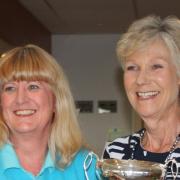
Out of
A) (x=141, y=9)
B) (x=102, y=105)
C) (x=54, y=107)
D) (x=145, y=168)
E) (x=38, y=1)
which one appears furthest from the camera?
(x=102, y=105)

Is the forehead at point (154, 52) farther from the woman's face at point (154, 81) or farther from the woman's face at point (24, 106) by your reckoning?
the woman's face at point (24, 106)

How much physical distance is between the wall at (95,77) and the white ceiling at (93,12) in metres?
0.30

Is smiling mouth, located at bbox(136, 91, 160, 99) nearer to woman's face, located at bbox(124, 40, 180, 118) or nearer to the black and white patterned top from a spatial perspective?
woman's face, located at bbox(124, 40, 180, 118)

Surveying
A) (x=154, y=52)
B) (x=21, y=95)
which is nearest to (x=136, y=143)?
(x=154, y=52)

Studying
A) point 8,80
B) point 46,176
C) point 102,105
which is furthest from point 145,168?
point 102,105

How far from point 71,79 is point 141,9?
1613 mm

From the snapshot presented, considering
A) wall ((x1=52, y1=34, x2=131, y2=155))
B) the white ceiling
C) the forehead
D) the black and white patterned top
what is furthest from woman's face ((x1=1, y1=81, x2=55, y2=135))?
wall ((x1=52, y1=34, x2=131, y2=155))

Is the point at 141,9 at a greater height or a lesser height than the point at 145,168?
greater

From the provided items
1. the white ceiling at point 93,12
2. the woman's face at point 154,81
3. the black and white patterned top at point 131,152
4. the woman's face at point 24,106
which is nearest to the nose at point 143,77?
the woman's face at point 154,81

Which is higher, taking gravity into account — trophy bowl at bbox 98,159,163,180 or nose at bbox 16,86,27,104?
nose at bbox 16,86,27,104

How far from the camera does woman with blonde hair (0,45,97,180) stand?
5.08 feet

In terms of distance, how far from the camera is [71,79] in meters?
6.00

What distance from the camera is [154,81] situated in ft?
4.65

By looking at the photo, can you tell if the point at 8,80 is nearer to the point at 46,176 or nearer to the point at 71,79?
the point at 46,176
